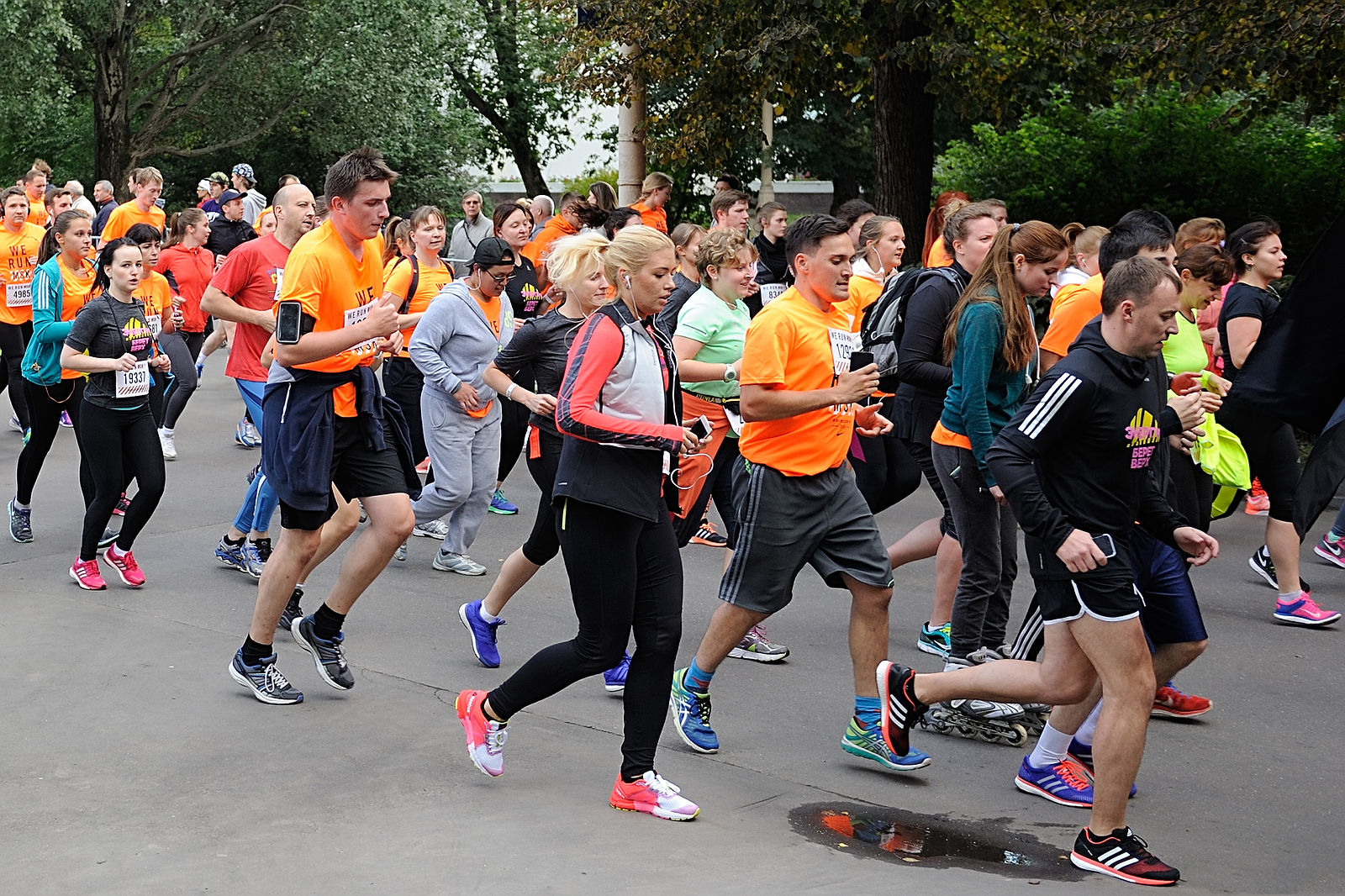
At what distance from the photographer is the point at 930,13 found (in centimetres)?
1405

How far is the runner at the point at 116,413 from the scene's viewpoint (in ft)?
25.9

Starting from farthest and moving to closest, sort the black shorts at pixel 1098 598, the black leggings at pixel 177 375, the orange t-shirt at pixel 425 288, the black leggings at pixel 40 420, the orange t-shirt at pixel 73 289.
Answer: the black leggings at pixel 177 375 → the orange t-shirt at pixel 73 289 → the orange t-shirt at pixel 425 288 → the black leggings at pixel 40 420 → the black shorts at pixel 1098 598

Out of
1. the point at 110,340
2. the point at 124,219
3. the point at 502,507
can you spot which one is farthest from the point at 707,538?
the point at 124,219

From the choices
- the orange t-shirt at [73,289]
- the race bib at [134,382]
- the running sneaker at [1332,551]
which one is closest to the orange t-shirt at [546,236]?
the orange t-shirt at [73,289]

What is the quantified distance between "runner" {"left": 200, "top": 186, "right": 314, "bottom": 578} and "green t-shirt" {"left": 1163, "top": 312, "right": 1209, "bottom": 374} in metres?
3.89

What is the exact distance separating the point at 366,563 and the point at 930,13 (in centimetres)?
972

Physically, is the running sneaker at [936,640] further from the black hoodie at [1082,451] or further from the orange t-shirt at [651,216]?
the orange t-shirt at [651,216]

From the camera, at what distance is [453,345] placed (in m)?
8.33

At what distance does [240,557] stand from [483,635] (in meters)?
2.32

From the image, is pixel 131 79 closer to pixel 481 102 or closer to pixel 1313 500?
pixel 481 102

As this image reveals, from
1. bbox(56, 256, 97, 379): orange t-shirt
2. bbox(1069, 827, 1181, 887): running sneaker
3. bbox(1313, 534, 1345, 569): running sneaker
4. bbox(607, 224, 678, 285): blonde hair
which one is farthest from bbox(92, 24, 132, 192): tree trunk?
bbox(1069, 827, 1181, 887): running sneaker

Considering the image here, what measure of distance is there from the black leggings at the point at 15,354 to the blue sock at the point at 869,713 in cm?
847

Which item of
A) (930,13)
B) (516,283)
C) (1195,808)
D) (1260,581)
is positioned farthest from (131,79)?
(1195,808)

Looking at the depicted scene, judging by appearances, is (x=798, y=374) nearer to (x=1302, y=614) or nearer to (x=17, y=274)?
(x=1302, y=614)
